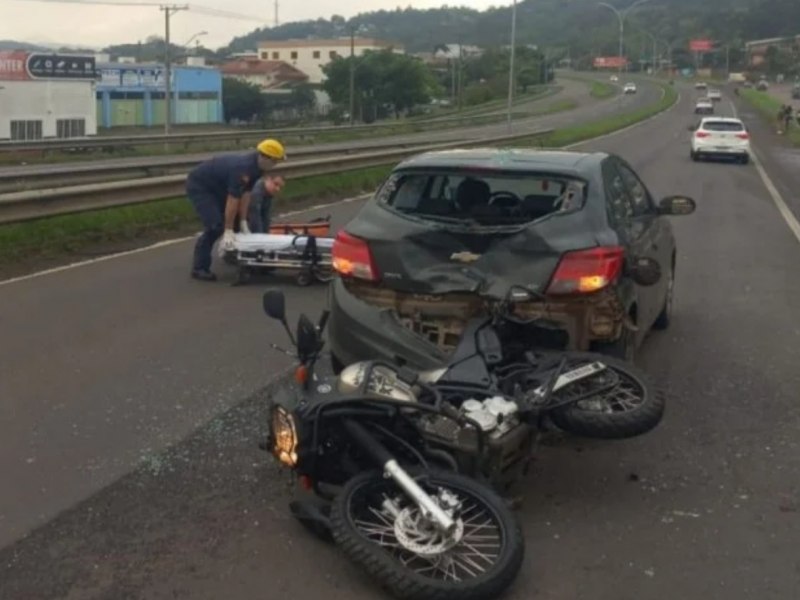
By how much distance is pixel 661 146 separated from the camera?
45250 millimetres

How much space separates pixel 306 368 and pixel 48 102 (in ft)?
202

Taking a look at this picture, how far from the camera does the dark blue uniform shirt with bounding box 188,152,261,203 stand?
11.2m

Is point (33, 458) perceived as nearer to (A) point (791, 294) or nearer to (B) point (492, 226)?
(B) point (492, 226)

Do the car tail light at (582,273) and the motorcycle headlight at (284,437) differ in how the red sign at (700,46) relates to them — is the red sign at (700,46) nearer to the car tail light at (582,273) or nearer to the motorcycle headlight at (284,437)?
the car tail light at (582,273)

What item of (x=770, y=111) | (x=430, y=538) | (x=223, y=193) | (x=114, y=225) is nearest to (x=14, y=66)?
(x=770, y=111)

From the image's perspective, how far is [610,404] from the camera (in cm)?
565

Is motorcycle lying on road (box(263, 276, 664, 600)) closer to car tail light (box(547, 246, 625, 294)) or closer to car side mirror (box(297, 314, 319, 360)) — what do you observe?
car side mirror (box(297, 314, 319, 360))

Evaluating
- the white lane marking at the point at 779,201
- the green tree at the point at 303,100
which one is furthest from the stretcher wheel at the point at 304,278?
the green tree at the point at 303,100

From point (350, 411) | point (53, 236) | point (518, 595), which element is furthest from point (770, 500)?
point (53, 236)

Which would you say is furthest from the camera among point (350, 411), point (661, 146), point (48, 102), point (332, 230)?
point (48, 102)

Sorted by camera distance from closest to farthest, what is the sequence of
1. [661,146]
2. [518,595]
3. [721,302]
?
[518,595] < [721,302] < [661,146]

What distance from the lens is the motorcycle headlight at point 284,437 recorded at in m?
4.97

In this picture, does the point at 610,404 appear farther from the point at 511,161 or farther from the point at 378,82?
the point at 378,82

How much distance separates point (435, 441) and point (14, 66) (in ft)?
210
